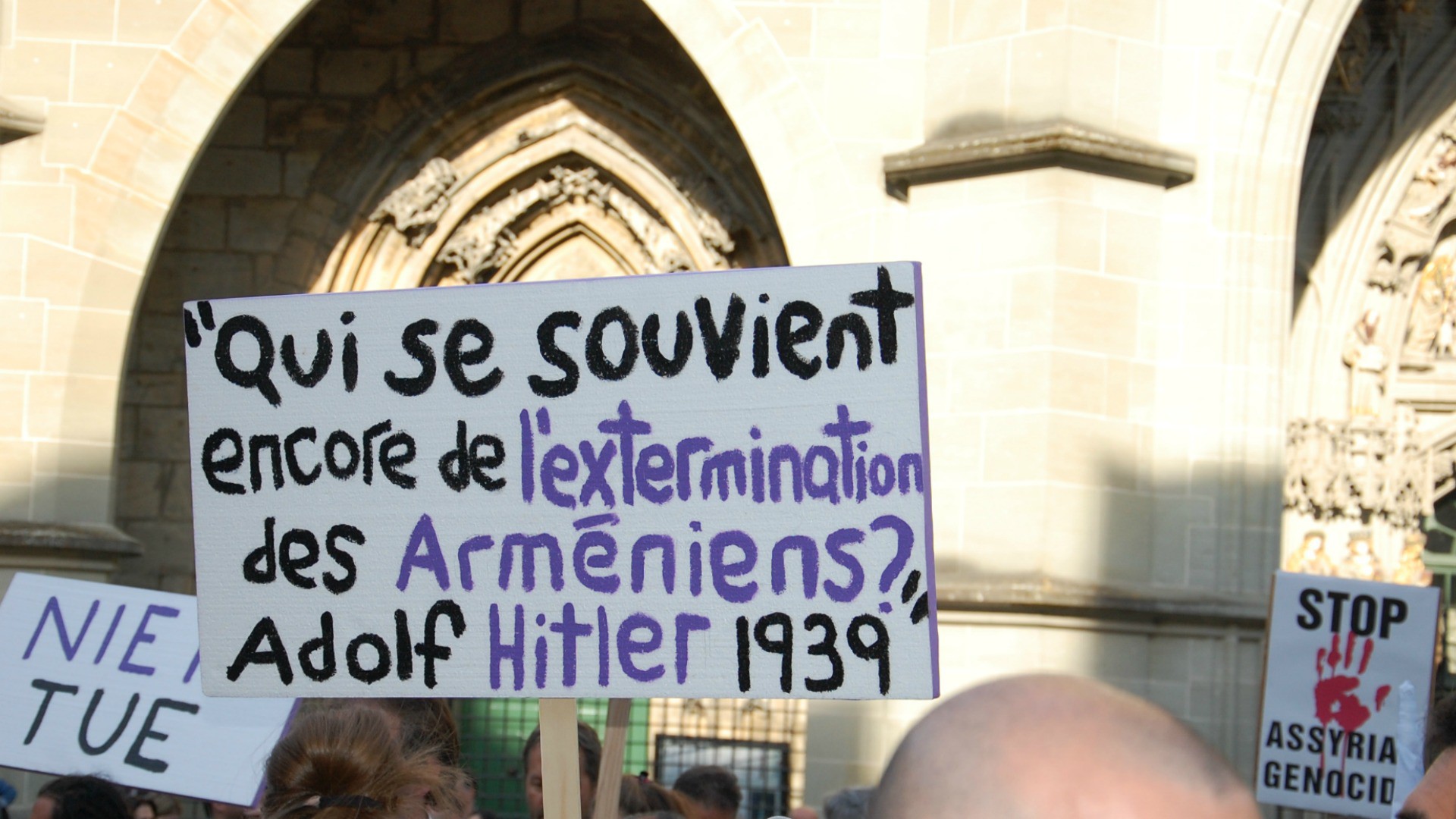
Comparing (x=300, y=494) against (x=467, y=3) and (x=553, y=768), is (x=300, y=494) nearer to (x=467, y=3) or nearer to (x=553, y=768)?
(x=553, y=768)

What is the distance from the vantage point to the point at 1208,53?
729cm

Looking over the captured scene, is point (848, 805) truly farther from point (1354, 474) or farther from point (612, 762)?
point (1354, 474)

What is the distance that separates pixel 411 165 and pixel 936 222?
349cm

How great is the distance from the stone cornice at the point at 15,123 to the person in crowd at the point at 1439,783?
653cm

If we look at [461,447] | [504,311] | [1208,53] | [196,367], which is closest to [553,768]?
[461,447]

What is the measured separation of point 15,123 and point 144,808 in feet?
12.4

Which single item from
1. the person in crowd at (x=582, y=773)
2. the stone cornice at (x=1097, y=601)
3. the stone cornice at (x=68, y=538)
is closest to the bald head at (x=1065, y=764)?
the person in crowd at (x=582, y=773)

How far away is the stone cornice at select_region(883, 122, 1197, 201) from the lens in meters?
6.93

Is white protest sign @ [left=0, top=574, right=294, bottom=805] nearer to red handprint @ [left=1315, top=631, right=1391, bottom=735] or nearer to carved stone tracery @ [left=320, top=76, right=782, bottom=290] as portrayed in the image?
red handprint @ [left=1315, top=631, right=1391, bottom=735]

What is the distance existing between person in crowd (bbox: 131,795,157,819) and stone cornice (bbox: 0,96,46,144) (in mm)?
3704

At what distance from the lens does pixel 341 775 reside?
2.39 meters

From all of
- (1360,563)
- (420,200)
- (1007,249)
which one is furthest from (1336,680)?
(420,200)

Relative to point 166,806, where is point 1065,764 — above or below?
→ above

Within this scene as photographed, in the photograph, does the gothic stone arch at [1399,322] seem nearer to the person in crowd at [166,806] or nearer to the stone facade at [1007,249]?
the stone facade at [1007,249]
